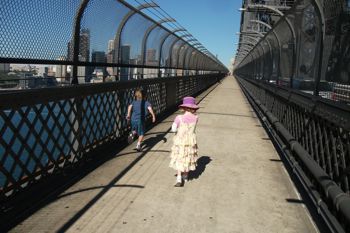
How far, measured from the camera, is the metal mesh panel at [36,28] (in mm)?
4750

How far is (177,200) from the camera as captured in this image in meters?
5.62

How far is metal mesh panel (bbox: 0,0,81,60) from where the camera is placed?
4750 millimetres

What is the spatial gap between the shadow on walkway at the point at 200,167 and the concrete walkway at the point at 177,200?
0.02m

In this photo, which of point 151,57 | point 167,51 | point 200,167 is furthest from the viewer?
point 167,51

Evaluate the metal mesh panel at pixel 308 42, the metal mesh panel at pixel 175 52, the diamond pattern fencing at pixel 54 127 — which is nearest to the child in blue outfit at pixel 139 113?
the diamond pattern fencing at pixel 54 127

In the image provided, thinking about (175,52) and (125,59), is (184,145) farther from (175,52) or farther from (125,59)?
(175,52)

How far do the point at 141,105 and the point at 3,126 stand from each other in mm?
4278

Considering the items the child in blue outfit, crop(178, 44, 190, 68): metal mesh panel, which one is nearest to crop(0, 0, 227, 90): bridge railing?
the child in blue outfit

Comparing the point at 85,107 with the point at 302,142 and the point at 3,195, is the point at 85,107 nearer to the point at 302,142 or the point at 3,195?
the point at 3,195

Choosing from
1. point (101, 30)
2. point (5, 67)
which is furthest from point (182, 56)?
point (5, 67)

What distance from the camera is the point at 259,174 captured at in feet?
23.8

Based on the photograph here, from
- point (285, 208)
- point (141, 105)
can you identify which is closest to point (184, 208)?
point (285, 208)

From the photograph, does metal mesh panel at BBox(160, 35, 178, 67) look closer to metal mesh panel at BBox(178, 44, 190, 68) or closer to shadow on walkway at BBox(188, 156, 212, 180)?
metal mesh panel at BBox(178, 44, 190, 68)

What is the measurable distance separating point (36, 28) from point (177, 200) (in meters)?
2.62
